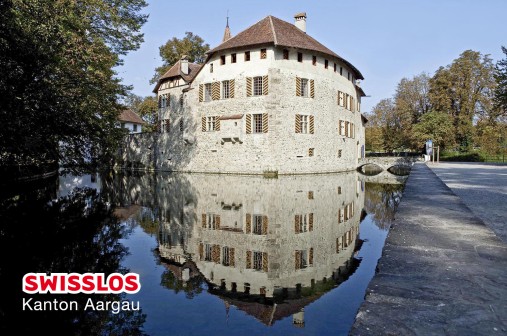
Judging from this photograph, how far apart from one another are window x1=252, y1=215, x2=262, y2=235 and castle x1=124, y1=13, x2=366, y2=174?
61.4ft

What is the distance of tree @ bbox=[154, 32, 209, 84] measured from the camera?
4381 cm

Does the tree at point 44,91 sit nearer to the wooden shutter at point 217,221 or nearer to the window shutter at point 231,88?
the wooden shutter at point 217,221

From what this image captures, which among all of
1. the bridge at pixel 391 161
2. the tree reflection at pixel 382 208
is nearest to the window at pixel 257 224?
the tree reflection at pixel 382 208

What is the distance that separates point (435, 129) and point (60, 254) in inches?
1772

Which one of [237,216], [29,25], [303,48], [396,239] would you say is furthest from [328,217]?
[303,48]

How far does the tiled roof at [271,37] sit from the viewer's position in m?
28.2

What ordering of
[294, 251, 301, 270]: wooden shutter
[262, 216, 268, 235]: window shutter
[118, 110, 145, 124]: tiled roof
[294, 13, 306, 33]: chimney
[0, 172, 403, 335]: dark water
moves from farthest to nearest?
1. [118, 110, 145, 124]: tiled roof
2. [294, 13, 306, 33]: chimney
3. [262, 216, 268, 235]: window shutter
4. [294, 251, 301, 270]: wooden shutter
5. [0, 172, 403, 335]: dark water

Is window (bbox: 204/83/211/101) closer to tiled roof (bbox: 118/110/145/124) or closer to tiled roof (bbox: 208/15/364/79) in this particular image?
tiled roof (bbox: 208/15/364/79)

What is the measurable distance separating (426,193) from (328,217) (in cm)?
306

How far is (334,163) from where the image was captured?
33438 millimetres

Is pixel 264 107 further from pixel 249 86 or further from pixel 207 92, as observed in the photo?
pixel 207 92

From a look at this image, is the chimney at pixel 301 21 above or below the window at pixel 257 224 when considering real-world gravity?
above

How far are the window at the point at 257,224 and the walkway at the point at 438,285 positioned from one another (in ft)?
11.3

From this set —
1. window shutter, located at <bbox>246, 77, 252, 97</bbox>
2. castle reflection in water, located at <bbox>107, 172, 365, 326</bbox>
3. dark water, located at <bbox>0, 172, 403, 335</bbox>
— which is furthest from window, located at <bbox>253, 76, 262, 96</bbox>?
dark water, located at <bbox>0, 172, 403, 335</bbox>
